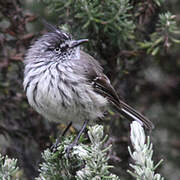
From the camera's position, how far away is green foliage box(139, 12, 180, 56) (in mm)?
4227

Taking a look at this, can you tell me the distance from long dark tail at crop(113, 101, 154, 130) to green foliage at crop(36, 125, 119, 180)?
113cm

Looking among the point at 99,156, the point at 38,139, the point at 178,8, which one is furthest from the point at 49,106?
the point at 178,8

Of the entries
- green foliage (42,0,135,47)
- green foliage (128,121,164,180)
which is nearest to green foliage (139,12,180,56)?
green foliage (42,0,135,47)

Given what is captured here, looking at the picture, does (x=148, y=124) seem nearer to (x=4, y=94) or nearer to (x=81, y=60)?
(x=81, y=60)

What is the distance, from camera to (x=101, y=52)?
4.55 metres

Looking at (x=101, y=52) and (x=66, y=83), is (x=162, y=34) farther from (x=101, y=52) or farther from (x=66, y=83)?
(x=66, y=83)

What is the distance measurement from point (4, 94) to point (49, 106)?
0.92m

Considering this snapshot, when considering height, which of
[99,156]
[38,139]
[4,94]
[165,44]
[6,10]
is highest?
[6,10]

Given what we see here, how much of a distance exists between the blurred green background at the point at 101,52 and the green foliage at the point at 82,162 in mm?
Result: 868

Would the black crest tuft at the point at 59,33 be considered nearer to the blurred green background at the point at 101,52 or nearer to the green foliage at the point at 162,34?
the blurred green background at the point at 101,52

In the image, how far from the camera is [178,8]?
5590 millimetres

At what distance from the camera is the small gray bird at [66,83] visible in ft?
13.6

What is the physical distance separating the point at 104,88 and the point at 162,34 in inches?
40.1

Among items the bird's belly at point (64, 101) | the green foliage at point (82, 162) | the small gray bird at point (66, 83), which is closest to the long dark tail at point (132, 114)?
the small gray bird at point (66, 83)
